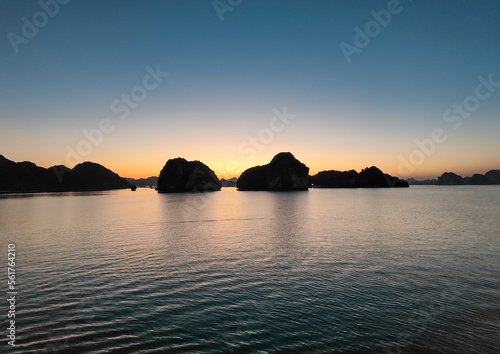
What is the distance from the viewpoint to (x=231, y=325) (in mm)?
14305

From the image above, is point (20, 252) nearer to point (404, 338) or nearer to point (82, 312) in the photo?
point (82, 312)

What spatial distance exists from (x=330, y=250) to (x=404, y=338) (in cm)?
2028

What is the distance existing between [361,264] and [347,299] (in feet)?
32.6

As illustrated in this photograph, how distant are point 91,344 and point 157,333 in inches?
111

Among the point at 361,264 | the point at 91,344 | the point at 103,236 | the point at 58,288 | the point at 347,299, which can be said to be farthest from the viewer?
the point at 103,236

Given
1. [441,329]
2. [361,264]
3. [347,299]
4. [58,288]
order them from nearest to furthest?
[441,329], [347,299], [58,288], [361,264]

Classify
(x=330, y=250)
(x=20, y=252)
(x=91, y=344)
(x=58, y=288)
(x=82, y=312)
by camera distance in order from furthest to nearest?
(x=330, y=250)
(x=20, y=252)
(x=58, y=288)
(x=82, y=312)
(x=91, y=344)

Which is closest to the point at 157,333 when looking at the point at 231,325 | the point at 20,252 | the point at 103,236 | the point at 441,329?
the point at 231,325

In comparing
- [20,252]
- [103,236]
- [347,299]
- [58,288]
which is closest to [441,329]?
[347,299]

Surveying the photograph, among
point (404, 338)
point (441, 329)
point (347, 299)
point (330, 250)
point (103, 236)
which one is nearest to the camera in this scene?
point (404, 338)

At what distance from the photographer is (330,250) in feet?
109

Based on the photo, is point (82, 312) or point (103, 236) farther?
point (103, 236)

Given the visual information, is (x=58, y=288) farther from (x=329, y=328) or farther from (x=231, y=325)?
(x=329, y=328)

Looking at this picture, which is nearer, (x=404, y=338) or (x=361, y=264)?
(x=404, y=338)
